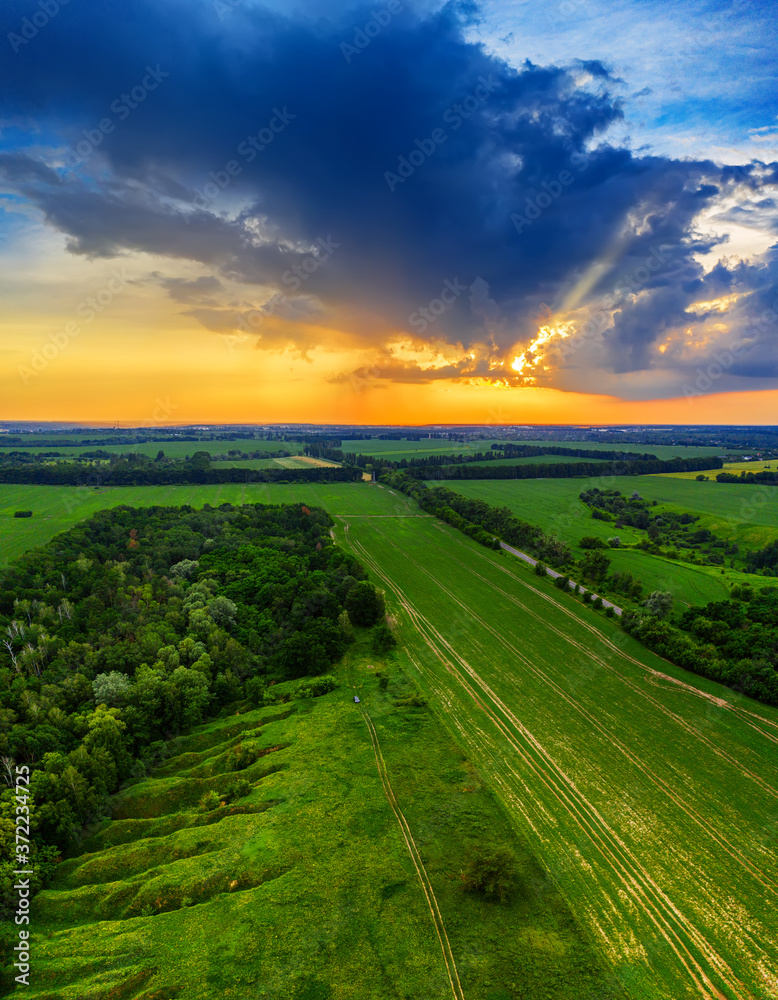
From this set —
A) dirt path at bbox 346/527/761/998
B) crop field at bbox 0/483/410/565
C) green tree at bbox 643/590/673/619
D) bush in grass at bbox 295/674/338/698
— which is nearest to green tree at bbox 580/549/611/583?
green tree at bbox 643/590/673/619

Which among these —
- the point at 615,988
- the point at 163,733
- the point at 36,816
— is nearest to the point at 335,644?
the point at 163,733

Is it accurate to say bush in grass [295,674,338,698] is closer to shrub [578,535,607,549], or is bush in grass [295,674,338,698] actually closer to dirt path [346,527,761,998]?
dirt path [346,527,761,998]

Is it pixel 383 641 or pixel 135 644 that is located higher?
pixel 135 644

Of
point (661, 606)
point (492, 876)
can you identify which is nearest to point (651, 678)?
point (661, 606)

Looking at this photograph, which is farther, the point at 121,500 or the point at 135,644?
the point at 121,500

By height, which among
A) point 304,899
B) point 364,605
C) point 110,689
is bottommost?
point 304,899

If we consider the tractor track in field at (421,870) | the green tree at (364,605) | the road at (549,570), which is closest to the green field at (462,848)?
the tractor track in field at (421,870)

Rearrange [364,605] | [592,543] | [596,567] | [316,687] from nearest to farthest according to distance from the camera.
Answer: [316,687]
[364,605]
[596,567]
[592,543]

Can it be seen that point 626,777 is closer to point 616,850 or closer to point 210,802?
point 616,850
